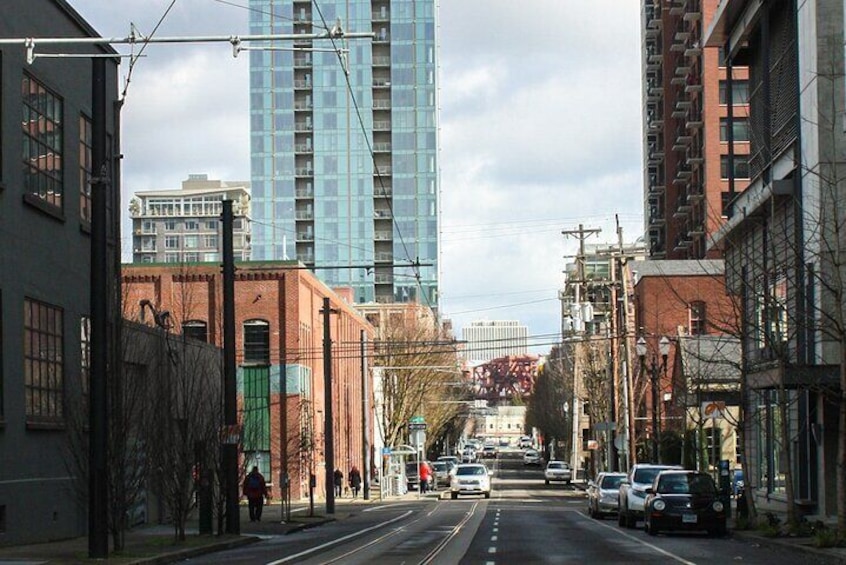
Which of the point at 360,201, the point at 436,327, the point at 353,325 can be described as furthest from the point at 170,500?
the point at 360,201

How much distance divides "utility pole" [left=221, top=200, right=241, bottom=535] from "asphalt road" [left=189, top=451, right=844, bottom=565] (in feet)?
4.35

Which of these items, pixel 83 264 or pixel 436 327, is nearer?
pixel 83 264

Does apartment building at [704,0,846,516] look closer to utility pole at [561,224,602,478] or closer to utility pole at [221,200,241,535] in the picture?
utility pole at [221,200,241,535]

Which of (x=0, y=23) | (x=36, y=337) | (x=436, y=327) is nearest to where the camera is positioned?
(x=0, y=23)

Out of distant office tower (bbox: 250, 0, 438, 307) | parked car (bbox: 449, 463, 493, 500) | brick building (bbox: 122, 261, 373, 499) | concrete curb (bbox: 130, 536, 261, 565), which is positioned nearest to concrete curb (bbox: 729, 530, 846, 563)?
concrete curb (bbox: 130, 536, 261, 565)

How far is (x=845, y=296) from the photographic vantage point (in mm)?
33156

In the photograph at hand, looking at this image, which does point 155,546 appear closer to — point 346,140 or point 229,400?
point 229,400

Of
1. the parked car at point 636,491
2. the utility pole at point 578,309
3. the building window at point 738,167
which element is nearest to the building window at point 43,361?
the parked car at point 636,491

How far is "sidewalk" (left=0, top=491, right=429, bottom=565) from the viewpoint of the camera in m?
23.9

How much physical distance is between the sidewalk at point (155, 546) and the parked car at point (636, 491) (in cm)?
978

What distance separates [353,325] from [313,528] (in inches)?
2045

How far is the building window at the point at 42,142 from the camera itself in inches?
1224

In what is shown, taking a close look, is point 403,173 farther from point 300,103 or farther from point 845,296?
point 845,296

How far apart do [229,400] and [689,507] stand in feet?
39.3
